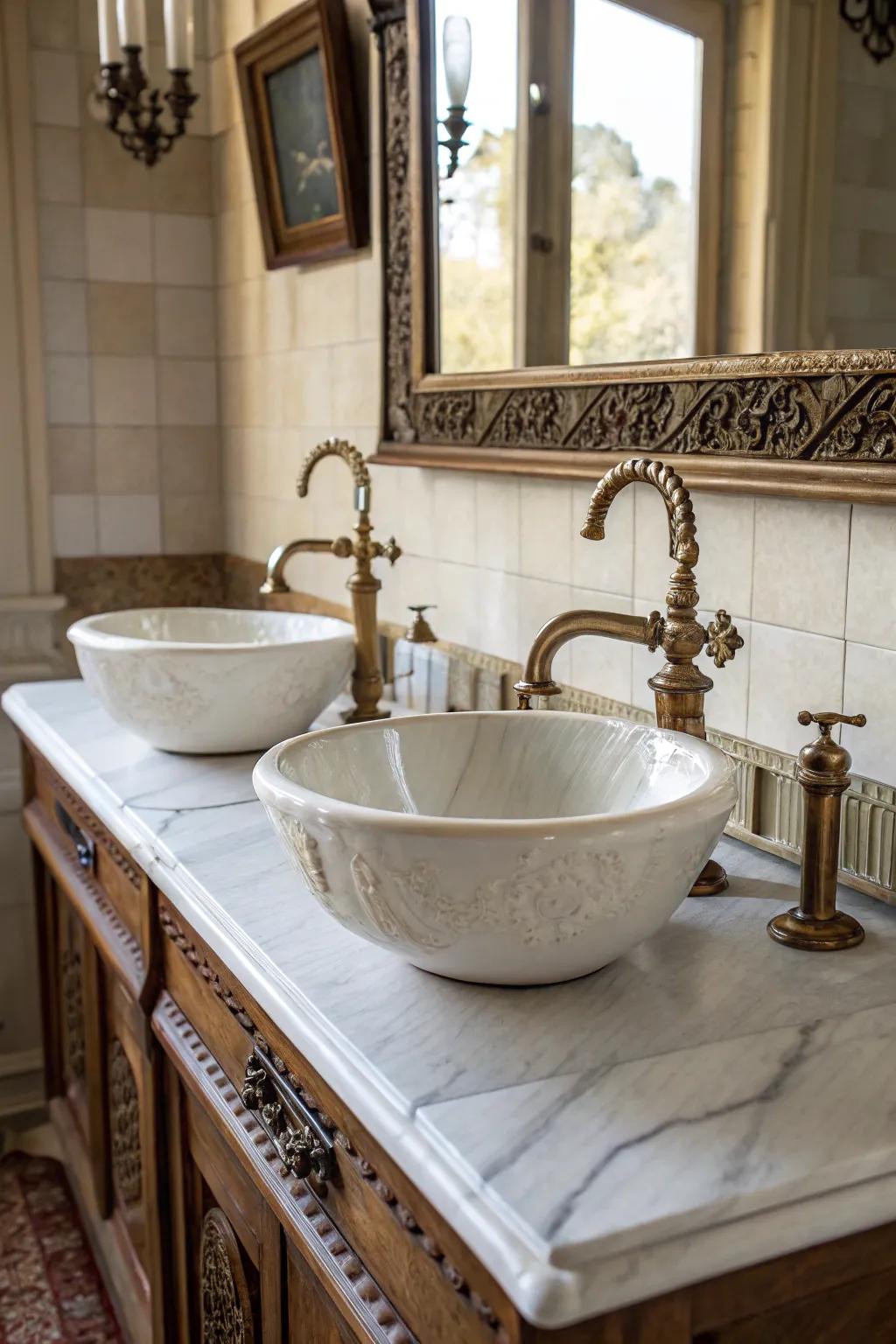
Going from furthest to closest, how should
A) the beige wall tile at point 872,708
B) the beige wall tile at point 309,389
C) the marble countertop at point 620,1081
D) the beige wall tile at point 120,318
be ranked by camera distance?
1. the beige wall tile at point 120,318
2. the beige wall tile at point 309,389
3. the beige wall tile at point 872,708
4. the marble countertop at point 620,1081

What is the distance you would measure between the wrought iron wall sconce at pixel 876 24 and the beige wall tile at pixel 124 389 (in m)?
1.69

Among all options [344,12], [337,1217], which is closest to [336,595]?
[344,12]

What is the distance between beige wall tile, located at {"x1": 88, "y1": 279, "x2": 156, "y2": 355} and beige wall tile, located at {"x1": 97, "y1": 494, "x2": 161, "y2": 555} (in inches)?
10.7

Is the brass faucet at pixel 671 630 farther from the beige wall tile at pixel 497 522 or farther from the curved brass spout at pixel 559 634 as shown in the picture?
the beige wall tile at pixel 497 522

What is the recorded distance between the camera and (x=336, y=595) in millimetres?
2096

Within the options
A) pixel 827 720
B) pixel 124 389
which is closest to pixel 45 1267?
pixel 124 389

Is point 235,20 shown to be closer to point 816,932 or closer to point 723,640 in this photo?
point 723,640

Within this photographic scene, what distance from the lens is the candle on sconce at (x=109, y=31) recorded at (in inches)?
76.7

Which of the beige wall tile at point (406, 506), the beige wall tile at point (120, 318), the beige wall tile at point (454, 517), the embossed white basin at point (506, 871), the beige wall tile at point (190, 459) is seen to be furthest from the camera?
the beige wall tile at point (190, 459)

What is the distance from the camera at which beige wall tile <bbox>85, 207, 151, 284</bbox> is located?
93.3 inches

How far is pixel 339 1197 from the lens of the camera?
0.86 metres

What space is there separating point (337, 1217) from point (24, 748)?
1305 mm

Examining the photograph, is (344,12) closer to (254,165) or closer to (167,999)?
(254,165)

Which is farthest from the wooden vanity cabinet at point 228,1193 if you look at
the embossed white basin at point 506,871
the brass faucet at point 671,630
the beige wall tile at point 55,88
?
the beige wall tile at point 55,88
